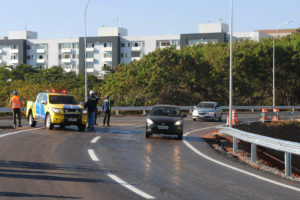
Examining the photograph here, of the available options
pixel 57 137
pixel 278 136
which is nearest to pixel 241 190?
pixel 57 137

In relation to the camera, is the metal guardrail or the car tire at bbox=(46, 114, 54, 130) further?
the car tire at bbox=(46, 114, 54, 130)

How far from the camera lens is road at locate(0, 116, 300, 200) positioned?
7.85m

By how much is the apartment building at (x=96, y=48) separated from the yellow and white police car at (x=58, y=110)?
7659 cm

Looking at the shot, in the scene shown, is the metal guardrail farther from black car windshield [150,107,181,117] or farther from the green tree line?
the green tree line

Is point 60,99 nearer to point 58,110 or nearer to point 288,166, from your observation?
point 58,110

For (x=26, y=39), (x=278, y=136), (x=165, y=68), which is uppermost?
(x=26, y=39)

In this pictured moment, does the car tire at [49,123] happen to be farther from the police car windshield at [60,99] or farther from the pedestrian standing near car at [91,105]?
the pedestrian standing near car at [91,105]

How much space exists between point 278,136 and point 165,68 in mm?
23934

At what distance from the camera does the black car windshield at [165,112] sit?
19.7m

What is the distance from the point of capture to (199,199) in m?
7.46

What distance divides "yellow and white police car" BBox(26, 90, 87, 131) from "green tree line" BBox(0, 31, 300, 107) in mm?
27643

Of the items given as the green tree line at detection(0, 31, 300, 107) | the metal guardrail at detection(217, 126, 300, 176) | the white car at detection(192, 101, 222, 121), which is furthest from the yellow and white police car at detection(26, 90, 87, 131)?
the green tree line at detection(0, 31, 300, 107)

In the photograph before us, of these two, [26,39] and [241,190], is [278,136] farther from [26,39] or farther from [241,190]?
[26,39]

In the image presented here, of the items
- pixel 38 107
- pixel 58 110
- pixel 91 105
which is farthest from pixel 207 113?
pixel 58 110
